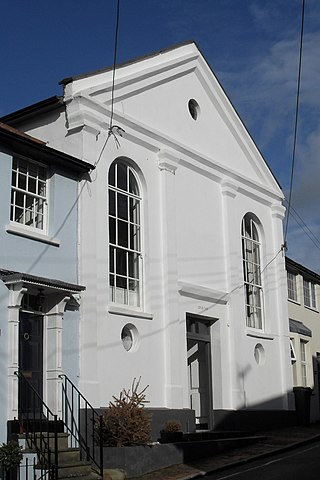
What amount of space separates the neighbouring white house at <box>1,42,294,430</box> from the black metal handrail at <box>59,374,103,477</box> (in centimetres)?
30

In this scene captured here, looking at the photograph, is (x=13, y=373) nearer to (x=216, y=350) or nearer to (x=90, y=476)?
(x=90, y=476)

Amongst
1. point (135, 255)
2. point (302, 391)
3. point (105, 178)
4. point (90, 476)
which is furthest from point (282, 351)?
point (90, 476)

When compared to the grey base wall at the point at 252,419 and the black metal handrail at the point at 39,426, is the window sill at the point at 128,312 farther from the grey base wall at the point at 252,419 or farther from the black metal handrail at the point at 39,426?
the grey base wall at the point at 252,419

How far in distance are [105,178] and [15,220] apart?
9.48 feet

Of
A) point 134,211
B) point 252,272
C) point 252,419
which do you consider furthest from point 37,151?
point 252,419

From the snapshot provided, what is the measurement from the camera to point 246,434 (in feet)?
63.9

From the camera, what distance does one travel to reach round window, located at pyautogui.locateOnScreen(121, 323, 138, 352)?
17297 mm

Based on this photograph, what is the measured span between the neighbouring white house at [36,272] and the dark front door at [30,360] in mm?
19

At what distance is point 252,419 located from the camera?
Result: 21.1 metres

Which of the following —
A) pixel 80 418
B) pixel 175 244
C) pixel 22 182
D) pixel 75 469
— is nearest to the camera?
pixel 75 469

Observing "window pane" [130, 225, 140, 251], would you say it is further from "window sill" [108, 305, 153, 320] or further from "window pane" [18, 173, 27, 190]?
"window pane" [18, 173, 27, 190]

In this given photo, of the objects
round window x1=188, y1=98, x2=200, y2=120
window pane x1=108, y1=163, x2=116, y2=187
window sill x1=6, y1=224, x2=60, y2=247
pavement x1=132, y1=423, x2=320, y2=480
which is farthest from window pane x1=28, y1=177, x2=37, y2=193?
round window x1=188, y1=98, x2=200, y2=120

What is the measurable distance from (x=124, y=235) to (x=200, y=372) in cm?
482

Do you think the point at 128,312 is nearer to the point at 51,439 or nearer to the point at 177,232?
the point at 177,232
